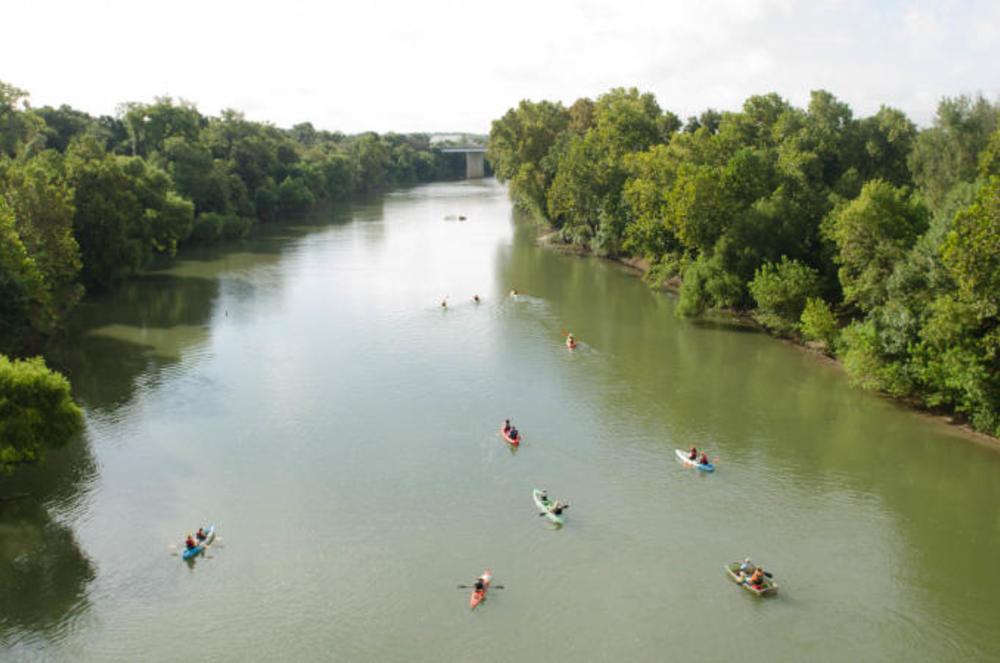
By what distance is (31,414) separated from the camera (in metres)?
27.5

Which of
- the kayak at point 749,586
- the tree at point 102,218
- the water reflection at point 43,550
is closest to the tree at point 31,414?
the water reflection at point 43,550

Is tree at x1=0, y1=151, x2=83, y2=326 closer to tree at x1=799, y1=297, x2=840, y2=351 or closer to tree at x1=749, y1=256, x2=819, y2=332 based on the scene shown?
tree at x1=749, y1=256, x2=819, y2=332

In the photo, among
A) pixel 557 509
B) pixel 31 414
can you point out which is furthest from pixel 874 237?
pixel 31 414

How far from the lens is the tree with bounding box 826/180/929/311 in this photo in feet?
135

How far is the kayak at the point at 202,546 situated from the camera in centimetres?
2652

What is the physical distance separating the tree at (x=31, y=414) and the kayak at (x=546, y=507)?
56.8 ft

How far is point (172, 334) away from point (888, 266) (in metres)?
44.7

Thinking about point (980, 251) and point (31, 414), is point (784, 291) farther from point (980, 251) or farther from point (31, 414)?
point (31, 414)

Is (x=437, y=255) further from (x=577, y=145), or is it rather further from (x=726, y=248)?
(x=726, y=248)

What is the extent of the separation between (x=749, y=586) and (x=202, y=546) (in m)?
18.3

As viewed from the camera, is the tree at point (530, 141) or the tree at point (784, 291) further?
the tree at point (530, 141)

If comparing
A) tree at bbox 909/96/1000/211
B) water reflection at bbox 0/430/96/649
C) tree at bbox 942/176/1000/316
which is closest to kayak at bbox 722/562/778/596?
tree at bbox 942/176/1000/316

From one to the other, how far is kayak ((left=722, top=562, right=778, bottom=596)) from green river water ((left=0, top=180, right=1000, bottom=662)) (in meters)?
0.43

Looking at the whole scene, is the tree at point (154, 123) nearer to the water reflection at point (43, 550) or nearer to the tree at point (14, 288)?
the tree at point (14, 288)
